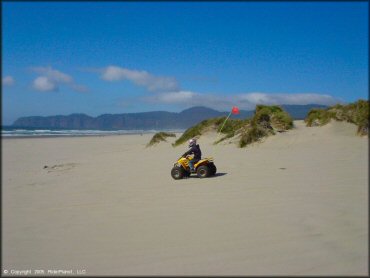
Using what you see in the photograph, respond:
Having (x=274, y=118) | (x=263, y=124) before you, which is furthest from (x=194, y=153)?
(x=274, y=118)

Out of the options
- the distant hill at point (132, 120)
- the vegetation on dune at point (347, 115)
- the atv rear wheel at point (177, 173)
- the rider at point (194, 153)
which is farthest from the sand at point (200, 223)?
the distant hill at point (132, 120)

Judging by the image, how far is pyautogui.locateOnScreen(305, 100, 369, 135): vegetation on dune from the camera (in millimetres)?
15375

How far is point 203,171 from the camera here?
11.1 meters

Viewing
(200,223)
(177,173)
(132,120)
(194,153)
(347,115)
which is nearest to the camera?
(200,223)

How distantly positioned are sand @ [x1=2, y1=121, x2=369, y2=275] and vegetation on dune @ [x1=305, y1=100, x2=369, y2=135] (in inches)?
194

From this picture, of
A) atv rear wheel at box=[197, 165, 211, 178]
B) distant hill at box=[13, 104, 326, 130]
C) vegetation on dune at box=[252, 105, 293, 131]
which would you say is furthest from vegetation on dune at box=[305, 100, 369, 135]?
distant hill at box=[13, 104, 326, 130]

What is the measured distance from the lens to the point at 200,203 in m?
7.45

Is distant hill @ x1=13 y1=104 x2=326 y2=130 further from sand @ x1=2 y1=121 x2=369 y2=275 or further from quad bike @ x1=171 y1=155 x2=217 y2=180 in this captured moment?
sand @ x1=2 y1=121 x2=369 y2=275

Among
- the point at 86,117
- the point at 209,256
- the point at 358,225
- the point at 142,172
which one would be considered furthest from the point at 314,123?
the point at 86,117

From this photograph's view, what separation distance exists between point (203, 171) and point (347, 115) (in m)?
10.7

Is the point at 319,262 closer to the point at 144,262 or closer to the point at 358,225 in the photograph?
the point at 358,225

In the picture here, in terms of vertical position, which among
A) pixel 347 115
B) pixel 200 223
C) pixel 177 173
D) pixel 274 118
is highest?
pixel 347 115

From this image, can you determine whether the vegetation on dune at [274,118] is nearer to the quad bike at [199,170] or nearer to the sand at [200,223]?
the sand at [200,223]

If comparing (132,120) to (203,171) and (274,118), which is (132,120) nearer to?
(274,118)
